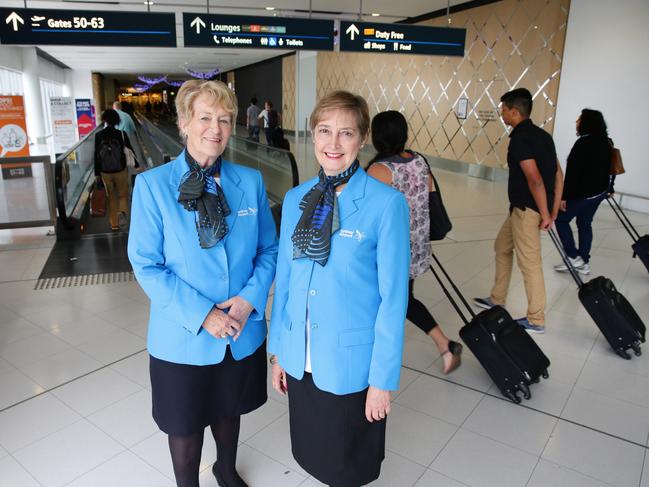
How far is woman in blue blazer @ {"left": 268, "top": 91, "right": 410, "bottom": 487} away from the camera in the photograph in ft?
4.99

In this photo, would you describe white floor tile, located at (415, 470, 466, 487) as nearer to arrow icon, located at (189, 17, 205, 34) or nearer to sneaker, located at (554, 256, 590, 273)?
sneaker, located at (554, 256, 590, 273)

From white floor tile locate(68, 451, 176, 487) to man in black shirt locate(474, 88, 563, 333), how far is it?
9.54 feet

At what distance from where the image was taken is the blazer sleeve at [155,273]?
66.0 inches

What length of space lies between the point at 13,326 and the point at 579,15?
1036 cm

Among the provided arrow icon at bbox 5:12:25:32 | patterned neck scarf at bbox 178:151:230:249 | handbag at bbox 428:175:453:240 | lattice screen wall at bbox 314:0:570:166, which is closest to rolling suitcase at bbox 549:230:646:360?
handbag at bbox 428:175:453:240

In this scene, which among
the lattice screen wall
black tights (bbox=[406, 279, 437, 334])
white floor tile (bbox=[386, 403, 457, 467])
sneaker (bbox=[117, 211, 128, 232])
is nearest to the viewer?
white floor tile (bbox=[386, 403, 457, 467])

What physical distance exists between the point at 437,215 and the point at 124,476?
2.17 m

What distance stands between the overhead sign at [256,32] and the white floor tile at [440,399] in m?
5.55

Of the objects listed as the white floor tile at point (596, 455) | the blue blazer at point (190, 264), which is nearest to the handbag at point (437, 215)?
the white floor tile at point (596, 455)

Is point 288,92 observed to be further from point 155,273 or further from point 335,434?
point 335,434

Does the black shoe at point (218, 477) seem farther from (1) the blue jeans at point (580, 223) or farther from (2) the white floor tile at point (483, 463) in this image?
(1) the blue jeans at point (580, 223)

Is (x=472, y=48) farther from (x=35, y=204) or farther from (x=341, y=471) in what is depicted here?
(x=341, y=471)

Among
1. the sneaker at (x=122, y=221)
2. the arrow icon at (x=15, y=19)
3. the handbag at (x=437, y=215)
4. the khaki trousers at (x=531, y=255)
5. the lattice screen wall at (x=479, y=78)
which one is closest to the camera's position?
the handbag at (x=437, y=215)

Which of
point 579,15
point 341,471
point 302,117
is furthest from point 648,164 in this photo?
Result: point 302,117
